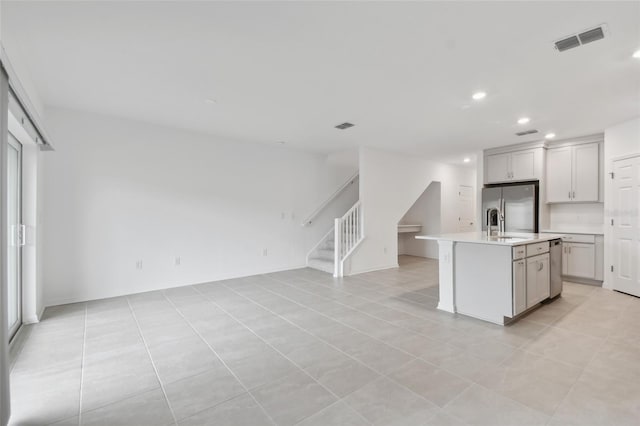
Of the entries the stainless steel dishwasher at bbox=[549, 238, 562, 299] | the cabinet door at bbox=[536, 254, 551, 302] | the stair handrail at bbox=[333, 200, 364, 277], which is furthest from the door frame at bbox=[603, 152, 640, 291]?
the stair handrail at bbox=[333, 200, 364, 277]

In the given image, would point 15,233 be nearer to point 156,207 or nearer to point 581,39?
point 156,207

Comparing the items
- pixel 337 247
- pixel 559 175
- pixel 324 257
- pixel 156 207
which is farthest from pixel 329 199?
pixel 559 175

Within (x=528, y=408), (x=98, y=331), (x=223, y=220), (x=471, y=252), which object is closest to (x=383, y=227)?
(x=471, y=252)

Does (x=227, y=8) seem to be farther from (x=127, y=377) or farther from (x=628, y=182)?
(x=628, y=182)

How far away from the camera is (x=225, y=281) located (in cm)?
517

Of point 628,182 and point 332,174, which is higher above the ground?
point 332,174

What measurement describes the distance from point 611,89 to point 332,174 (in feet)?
15.8

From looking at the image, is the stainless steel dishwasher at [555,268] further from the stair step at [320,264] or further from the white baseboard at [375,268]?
the stair step at [320,264]

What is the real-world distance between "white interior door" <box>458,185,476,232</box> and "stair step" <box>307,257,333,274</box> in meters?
4.42

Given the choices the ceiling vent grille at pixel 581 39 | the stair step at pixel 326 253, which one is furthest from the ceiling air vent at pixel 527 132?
the stair step at pixel 326 253

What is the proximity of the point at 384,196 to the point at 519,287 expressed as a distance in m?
3.44

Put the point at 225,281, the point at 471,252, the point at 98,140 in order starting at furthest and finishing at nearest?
the point at 225,281
the point at 98,140
the point at 471,252

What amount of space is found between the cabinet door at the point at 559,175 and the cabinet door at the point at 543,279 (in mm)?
2282

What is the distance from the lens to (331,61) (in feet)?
8.59
